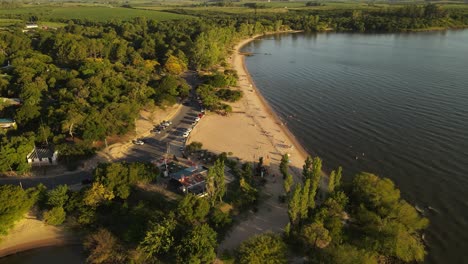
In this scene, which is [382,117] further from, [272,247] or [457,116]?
[272,247]

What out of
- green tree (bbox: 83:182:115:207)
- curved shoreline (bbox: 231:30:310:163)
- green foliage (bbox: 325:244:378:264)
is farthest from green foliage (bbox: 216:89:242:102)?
green foliage (bbox: 325:244:378:264)

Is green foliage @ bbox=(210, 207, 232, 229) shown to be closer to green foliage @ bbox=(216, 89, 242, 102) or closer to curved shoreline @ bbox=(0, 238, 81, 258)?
curved shoreline @ bbox=(0, 238, 81, 258)

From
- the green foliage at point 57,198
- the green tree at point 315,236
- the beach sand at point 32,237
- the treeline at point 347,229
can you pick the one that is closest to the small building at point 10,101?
the beach sand at point 32,237

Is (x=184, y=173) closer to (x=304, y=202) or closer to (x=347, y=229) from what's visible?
(x=304, y=202)

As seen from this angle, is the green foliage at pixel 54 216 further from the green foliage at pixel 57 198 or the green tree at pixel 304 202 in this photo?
the green tree at pixel 304 202

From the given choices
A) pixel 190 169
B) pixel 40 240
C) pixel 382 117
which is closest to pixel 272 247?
pixel 190 169

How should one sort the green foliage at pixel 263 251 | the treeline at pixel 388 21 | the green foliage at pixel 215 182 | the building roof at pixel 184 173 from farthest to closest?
the treeline at pixel 388 21 < the building roof at pixel 184 173 < the green foliage at pixel 215 182 < the green foliage at pixel 263 251

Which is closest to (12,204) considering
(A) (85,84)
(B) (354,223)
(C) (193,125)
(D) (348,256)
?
(C) (193,125)
